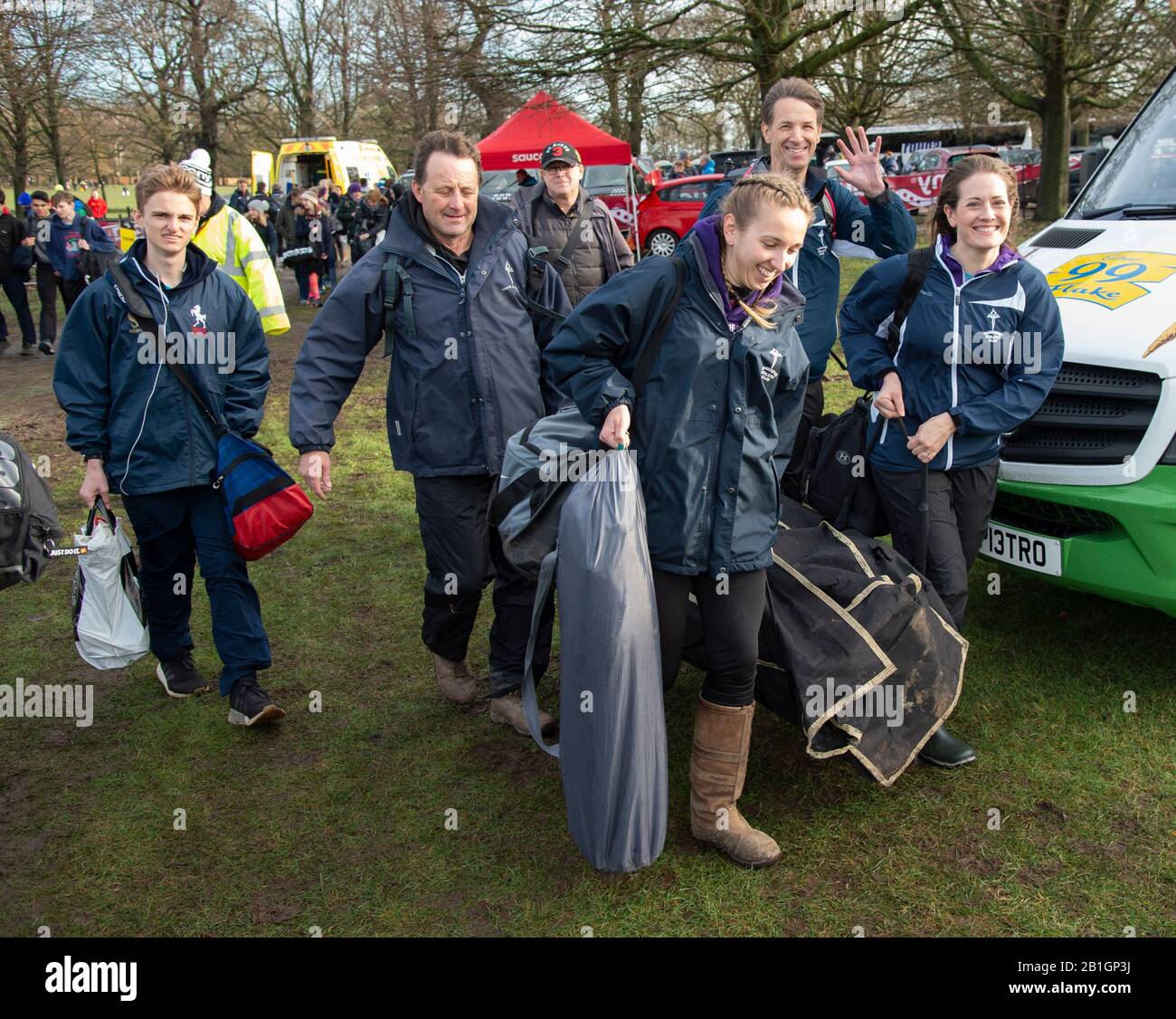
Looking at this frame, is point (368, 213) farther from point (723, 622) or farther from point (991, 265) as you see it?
point (723, 622)

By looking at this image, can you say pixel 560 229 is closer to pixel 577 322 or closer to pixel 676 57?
pixel 577 322

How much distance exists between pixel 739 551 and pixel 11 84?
15960 millimetres

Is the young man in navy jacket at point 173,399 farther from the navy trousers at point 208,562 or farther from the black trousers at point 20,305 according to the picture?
the black trousers at point 20,305

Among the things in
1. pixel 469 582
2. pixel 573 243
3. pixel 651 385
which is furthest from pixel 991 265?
pixel 573 243

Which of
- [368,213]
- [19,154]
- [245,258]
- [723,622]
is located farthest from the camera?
[19,154]

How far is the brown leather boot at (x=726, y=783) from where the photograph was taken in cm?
324

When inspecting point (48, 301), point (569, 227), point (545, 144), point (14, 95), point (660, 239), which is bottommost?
point (48, 301)

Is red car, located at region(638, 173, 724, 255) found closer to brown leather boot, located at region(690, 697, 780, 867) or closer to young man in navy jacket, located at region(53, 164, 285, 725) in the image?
young man in navy jacket, located at region(53, 164, 285, 725)

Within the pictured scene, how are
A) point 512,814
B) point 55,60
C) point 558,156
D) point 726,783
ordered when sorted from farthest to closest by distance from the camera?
point 55,60 < point 558,156 < point 512,814 < point 726,783

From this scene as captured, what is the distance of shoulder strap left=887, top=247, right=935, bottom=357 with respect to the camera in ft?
12.2

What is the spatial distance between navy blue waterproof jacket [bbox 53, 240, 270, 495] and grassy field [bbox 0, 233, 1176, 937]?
3.49 ft

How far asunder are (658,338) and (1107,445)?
1.97 metres

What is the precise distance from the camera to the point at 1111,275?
4.29m

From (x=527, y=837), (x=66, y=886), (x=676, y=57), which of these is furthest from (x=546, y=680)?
(x=676, y=57)
